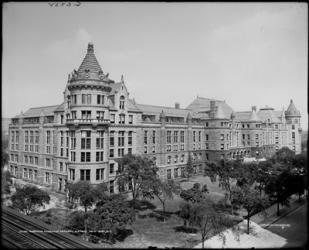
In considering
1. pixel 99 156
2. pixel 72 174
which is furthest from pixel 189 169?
pixel 72 174

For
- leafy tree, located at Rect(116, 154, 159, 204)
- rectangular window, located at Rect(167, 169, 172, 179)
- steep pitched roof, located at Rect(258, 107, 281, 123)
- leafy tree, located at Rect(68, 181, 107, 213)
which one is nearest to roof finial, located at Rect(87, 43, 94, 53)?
leafy tree, located at Rect(116, 154, 159, 204)

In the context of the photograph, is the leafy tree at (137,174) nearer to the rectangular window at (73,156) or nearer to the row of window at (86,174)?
the row of window at (86,174)

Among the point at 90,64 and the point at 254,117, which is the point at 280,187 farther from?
the point at 254,117

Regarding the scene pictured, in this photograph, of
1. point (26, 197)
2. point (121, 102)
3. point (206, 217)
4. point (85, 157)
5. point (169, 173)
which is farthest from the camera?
point (169, 173)

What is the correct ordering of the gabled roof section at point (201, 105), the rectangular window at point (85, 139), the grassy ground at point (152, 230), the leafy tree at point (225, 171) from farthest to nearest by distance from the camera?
1. the gabled roof section at point (201, 105)
2. the rectangular window at point (85, 139)
3. the leafy tree at point (225, 171)
4. the grassy ground at point (152, 230)

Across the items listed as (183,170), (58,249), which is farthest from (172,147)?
(58,249)

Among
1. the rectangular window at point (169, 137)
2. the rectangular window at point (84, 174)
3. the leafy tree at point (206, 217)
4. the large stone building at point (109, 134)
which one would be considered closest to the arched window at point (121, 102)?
the large stone building at point (109, 134)

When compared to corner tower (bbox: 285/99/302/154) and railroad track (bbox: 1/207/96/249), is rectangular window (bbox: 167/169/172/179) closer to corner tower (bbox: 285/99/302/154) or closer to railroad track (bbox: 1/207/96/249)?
railroad track (bbox: 1/207/96/249)
